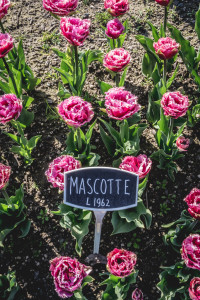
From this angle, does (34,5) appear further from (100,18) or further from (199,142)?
(199,142)

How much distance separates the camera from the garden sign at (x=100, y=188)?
160 centimetres

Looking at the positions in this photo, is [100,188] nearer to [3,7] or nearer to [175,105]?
[175,105]

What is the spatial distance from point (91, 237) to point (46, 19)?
7.16 ft

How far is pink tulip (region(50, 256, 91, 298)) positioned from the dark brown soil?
0.45 meters

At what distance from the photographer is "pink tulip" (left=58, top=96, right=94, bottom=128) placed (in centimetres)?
179

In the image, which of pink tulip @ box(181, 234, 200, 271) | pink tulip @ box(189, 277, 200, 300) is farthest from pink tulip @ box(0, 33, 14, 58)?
pink tulip @ box(189, 277, 200, 300)

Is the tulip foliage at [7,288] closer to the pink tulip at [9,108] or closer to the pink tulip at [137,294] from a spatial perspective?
the pink tulip at [137,294]

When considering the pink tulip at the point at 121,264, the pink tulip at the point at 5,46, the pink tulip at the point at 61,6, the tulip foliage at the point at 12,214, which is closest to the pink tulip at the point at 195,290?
the pink tulip at the point at 121,264

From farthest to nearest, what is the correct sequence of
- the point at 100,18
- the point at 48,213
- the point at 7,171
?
the point at 100,18 < the point at 48,213 < the point at 7,171

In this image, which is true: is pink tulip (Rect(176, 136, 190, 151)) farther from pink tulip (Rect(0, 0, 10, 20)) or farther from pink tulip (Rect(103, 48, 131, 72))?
pink tulip (Rect(0, 0, 10, 20))

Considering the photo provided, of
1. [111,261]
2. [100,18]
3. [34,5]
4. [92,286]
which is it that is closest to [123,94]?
[111,261]

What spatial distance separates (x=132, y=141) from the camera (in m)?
2.18

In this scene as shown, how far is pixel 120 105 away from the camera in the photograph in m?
1.84

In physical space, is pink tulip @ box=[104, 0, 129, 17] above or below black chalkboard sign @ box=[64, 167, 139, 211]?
above
